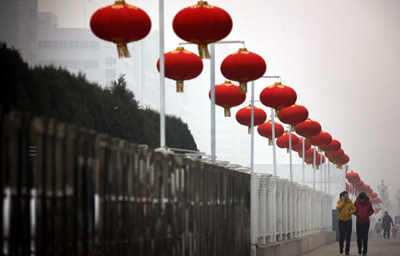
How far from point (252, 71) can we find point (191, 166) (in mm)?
5617

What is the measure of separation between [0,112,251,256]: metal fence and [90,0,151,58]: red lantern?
235cm

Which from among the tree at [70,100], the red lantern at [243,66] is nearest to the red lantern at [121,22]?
the red lantern at [243,66]

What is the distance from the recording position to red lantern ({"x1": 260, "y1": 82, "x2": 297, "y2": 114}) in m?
19.3

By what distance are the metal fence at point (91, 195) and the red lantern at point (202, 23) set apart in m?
2.57

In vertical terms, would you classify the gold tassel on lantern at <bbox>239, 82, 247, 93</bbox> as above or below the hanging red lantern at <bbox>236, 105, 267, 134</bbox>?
below

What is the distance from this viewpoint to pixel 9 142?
527cm

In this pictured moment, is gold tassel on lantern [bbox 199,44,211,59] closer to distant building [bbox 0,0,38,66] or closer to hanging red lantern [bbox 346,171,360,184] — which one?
hanging red lantern [bbox 346,171,360,184]

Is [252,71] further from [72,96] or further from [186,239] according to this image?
[72,96]

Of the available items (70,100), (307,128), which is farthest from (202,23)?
(70,100)

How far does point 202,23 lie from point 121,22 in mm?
1324

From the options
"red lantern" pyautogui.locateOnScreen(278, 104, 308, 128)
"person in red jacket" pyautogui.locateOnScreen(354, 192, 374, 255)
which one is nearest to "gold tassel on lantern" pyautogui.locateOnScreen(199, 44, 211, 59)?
"person in red jacket" pyautogui.locateOnScreen(354, 192, 374, 255)

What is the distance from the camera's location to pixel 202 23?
1297cm

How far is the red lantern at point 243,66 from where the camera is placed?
15.8 m

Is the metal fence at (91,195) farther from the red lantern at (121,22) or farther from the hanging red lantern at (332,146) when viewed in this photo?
the hanging red lantern at (332,146)
